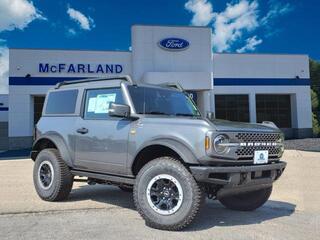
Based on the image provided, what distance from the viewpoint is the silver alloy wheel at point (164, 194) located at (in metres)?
→ 4.99

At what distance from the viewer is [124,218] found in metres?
5.73

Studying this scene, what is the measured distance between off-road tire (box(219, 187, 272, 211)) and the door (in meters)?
2.02

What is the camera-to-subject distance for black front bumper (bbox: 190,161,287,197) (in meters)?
4.77

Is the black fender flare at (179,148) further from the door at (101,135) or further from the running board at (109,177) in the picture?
the running board at (109,177)

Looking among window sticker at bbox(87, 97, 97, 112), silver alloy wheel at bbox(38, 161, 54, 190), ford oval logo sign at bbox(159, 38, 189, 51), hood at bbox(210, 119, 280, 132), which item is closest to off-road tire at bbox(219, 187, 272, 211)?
hood at bbox(210, 119, 280, 132)

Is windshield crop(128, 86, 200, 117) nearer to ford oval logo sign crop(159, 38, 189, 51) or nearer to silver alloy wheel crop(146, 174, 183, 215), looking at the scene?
silver alloy wheel crop(146, 174, 183, 215)

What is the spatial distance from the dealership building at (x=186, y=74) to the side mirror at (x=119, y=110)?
19594mm

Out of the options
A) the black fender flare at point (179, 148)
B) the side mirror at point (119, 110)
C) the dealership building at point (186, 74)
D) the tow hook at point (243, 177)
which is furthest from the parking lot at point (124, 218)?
the dealership building at point (186, 74)

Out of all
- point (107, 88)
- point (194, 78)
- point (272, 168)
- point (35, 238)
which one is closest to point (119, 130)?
point (107, 88)

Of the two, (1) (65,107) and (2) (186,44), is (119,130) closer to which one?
(1) (65,107)

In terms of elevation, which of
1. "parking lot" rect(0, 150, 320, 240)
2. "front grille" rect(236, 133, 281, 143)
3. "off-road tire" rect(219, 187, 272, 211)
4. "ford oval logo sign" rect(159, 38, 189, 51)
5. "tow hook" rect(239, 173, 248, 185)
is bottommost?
"parking lot" rect(0, 150, 320, 240)

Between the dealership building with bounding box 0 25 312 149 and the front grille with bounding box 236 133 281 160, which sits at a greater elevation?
the dealership building with bounding box 0 25 312 149

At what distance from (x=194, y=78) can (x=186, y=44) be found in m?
2.80

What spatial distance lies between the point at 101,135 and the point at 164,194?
1.51 metres
